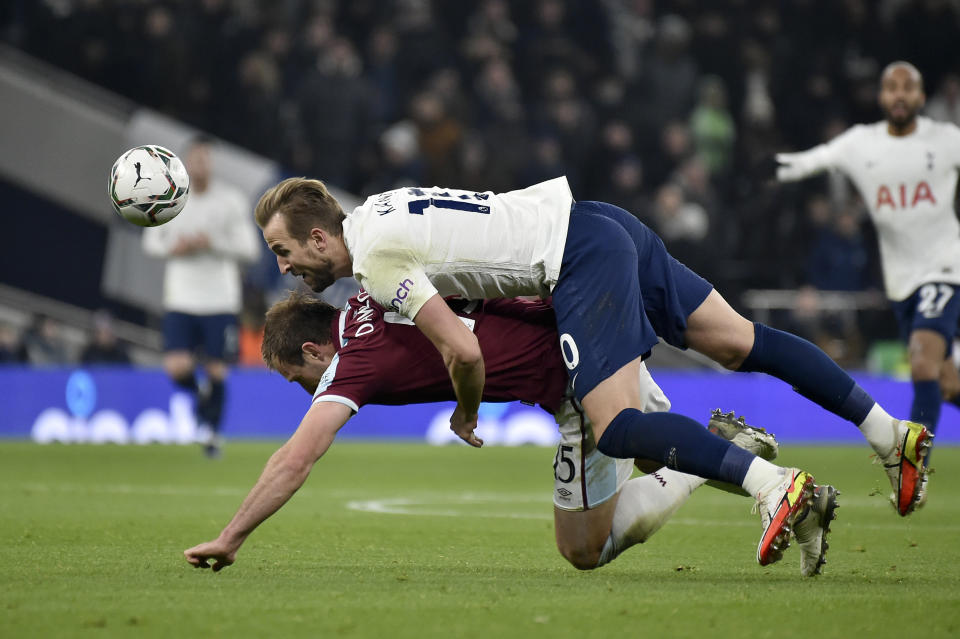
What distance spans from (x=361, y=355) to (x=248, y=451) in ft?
28.0

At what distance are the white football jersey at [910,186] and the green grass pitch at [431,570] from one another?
152cm

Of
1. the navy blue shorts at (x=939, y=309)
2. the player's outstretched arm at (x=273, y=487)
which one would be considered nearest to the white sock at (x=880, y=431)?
the player's outstretched arm at (x=273, y=487)

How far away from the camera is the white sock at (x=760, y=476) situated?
15.1 feet

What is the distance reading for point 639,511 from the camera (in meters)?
5.53

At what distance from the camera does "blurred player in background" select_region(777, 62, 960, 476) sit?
861cm

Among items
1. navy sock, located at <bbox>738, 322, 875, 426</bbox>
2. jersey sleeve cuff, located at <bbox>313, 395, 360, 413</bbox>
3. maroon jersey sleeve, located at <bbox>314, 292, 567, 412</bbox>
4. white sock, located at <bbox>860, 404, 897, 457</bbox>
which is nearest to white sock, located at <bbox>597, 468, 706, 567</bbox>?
maroon jersey sleeve, located at <bbox>314, 292, 567, 412</bbox>

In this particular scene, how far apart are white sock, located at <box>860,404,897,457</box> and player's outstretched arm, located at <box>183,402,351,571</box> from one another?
2104mm

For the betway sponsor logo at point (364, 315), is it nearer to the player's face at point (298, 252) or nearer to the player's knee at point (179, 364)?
the player's face at point (298, 252)

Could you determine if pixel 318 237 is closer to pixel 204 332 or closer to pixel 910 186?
pixel 910 186

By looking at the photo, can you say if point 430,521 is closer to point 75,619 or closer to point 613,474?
point 613,474

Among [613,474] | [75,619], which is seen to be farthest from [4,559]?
[613,474]

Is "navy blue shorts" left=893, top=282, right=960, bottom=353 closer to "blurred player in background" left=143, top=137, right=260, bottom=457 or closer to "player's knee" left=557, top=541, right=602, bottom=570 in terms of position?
"player's knee" left=557, top=541, right=602, bottom=570

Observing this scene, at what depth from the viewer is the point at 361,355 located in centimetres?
512

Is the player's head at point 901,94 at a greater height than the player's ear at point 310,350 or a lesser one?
greater
